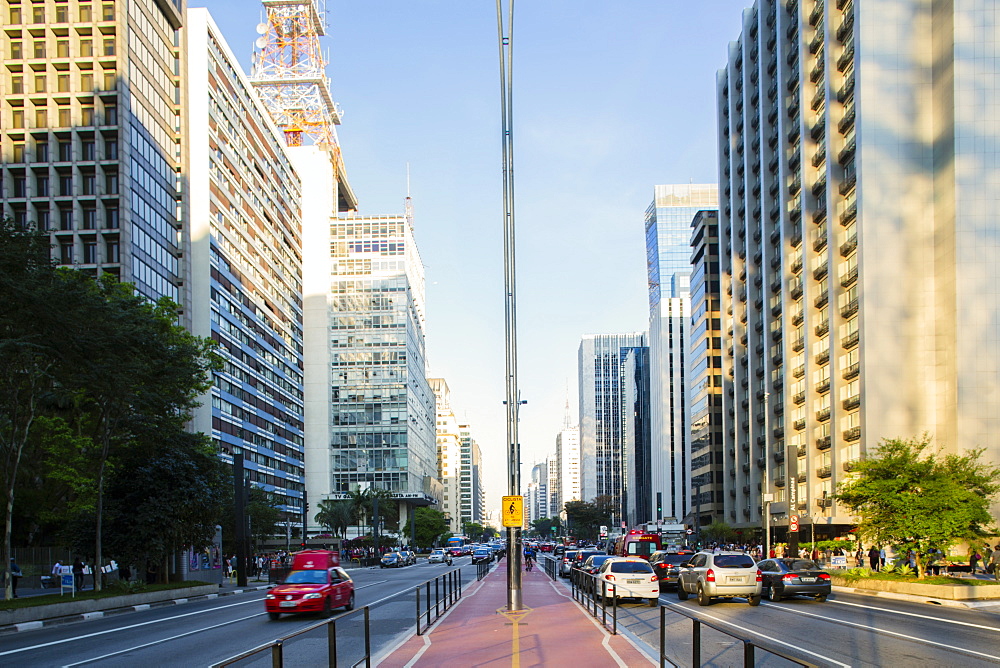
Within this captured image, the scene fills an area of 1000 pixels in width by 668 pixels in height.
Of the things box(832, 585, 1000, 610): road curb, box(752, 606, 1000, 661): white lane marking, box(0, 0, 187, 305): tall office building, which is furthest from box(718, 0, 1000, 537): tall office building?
box(0, 0, 187, 305): tall office building

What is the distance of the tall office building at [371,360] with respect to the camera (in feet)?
462

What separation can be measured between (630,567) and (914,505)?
455 inches

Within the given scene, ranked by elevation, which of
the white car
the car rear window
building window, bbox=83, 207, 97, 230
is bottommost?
the white car

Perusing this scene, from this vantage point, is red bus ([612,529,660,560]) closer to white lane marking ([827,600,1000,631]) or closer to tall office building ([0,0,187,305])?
white lane marking ([827,600,1000,631])

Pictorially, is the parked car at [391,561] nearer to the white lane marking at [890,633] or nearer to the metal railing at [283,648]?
the white lane marking at [890,633]

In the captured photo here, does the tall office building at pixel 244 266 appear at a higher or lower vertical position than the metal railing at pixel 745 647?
higher

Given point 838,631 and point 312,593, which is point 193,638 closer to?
point 312,593

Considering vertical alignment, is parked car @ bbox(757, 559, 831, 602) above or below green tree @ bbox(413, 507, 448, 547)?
above

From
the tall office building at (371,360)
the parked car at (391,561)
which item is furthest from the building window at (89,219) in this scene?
the tall office building at (371,360)

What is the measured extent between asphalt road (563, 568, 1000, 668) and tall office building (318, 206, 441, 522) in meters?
114

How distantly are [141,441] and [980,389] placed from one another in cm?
4936

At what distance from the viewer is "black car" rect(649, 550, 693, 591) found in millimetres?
35781

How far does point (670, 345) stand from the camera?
513 ft

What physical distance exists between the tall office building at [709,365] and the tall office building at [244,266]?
164ft
